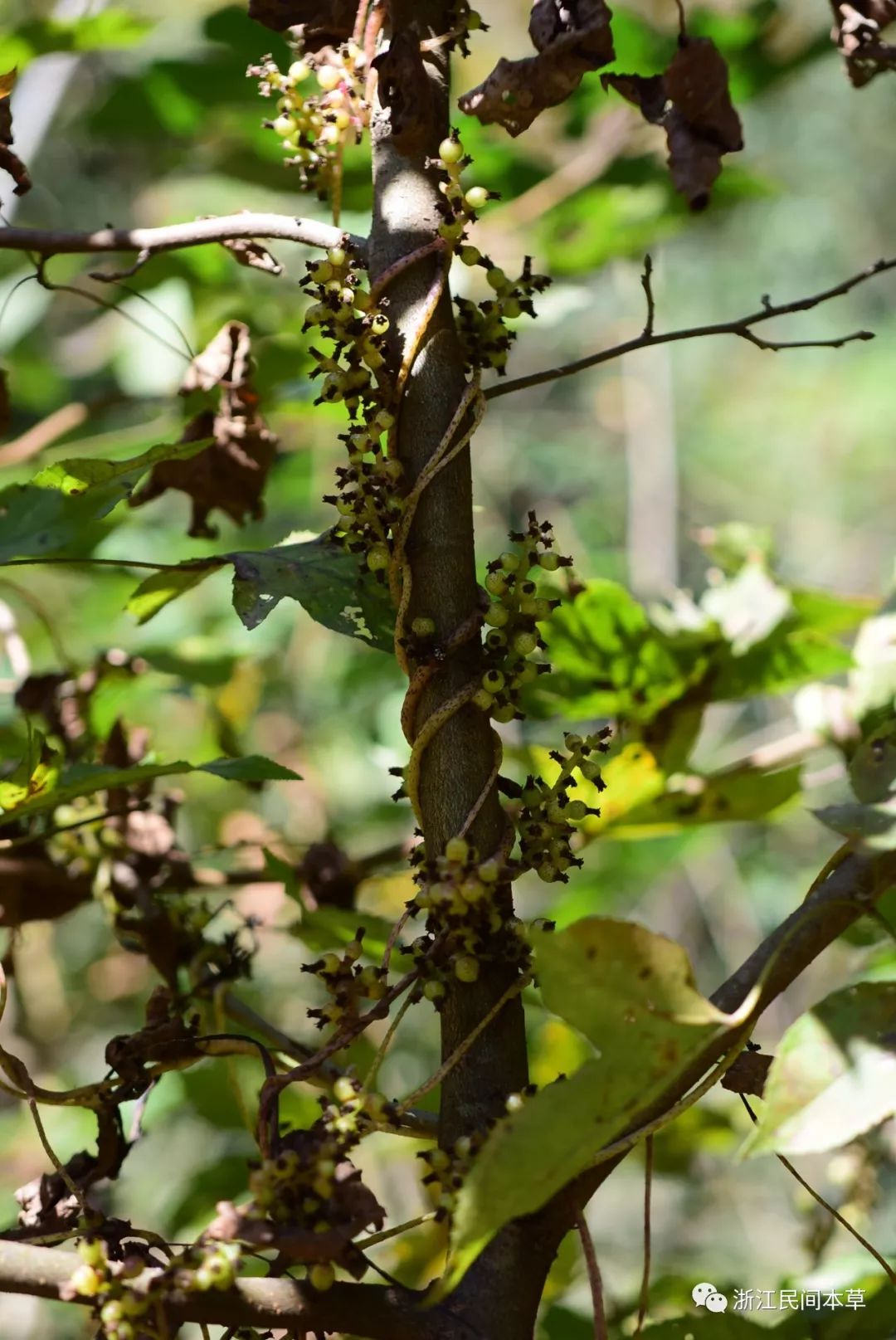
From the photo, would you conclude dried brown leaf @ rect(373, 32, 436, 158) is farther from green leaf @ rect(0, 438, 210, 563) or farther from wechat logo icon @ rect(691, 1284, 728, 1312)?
wechat logo icon @ rect(691, 1284, 728, 1312)

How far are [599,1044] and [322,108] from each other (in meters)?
0.54

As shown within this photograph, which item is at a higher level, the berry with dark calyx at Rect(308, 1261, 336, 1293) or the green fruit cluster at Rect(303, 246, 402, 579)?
the green fruit cluster at Rect(303, 246, 402, 579)

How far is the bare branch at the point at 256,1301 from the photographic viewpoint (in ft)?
1.76

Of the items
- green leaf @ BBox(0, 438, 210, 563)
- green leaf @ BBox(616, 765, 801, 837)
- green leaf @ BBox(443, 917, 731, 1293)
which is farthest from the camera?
green leaf @ BBox(616, 765, 801, 837)

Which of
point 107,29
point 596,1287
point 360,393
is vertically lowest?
point 596,1287

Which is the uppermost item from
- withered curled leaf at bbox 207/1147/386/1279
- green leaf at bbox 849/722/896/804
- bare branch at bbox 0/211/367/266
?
bare branch at bbox 0/211/367/266

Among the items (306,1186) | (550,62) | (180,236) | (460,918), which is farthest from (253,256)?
(306,1186)

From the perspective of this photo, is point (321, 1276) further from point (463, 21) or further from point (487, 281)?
point (463, 21)

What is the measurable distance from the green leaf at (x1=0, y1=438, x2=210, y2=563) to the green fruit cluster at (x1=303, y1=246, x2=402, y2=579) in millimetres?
159

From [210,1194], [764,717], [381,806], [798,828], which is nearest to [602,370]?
[764,717]

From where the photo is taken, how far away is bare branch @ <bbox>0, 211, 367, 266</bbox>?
28.6 inches

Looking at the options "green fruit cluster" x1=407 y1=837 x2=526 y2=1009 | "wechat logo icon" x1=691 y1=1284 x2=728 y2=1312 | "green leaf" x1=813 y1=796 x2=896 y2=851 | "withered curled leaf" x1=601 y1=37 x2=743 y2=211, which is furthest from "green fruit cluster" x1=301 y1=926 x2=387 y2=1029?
"withered curled leaf" x1=601 y1=37 x2=743 y2=211

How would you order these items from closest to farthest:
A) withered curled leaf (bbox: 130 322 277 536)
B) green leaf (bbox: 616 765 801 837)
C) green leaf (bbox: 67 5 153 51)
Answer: withered curled leaf (bbox: 130 322 277 536) → green leaf (bbox: 616 765 801 837) → green leaf (bbox: 67 5 153 51)

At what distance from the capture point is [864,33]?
31.9 inches
